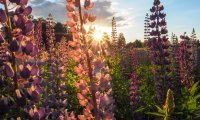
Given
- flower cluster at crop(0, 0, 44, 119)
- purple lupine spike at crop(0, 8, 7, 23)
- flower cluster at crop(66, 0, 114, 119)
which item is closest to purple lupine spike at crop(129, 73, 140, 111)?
flower cluster at crop(66, 0, 114, 119)

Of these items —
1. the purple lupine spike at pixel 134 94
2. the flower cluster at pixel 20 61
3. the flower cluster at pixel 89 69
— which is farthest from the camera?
the purple lupine spike at pixel 134 94

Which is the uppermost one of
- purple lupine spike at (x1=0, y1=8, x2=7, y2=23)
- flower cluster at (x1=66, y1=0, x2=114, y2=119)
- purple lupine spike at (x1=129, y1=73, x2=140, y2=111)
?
purple lupine spike at (x1=0, y1=8, x2=7, y2=23)

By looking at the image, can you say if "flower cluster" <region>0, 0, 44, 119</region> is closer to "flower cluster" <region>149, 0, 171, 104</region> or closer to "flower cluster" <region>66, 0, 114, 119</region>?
"flower cluster" <region>66, 0, 114, 119</region>

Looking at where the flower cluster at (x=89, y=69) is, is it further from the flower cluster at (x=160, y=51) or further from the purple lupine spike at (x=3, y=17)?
the flower cluster at (x=160, y=51)

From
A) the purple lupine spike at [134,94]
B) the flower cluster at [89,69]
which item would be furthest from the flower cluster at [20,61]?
the purple lupine spike at [134,94]

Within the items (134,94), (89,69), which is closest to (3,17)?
(89,69)

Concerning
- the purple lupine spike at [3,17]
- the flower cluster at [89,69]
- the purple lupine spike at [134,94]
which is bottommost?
the purple lupine spike at [134,94]

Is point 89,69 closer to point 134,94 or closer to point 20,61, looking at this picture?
point 20,61

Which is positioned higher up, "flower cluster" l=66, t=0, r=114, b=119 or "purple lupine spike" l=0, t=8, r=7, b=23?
"purple lupine spike" l=0, t=8, r=7, b=23

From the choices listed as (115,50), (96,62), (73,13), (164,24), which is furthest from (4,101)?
(115,50)

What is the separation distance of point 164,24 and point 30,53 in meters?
7.06

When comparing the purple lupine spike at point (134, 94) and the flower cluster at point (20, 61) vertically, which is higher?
the flower cluster at point (20, 61)

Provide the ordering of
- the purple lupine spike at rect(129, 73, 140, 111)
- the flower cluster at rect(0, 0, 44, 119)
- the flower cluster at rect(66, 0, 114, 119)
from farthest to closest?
the purple lupine spike at rect(129, 73, 140, 111) → the flower cluster at rect(66, 0, 114, 119) → the flower cluster at rect(0, 0, 44, 119)

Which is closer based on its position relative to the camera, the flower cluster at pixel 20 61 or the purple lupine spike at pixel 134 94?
Result: the flower cluster at pixel 20 61
